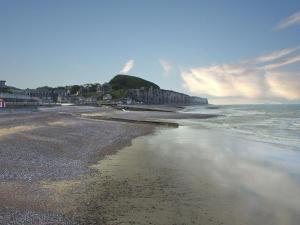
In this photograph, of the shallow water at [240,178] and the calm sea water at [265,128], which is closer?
the shallow water at [240,178]

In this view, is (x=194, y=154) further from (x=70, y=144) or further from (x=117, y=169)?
(x=70, y=144)

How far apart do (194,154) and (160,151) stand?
294cm

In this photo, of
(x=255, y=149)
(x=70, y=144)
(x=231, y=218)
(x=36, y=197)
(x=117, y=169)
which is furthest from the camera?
(x=255, y=149)

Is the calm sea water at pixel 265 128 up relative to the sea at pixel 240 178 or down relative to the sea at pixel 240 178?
down

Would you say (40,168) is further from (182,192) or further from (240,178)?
(240,178)

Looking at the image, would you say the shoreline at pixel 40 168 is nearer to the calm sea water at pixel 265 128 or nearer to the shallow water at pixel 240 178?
the shallow water at pixel 240 178

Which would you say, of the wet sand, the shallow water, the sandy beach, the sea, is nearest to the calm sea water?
the sea

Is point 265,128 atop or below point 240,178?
below

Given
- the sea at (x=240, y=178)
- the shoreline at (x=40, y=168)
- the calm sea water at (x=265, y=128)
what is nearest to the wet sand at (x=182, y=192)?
the sea at (x=240, y=178)

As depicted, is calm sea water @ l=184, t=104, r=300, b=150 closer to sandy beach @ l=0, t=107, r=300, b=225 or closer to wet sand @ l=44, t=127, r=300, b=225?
sandy beach @ l=0, t=107, r=300, b=225

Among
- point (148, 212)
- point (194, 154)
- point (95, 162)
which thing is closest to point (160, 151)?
point (194, 154)

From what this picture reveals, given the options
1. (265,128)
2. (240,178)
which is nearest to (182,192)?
(240,178)

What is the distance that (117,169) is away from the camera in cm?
1964

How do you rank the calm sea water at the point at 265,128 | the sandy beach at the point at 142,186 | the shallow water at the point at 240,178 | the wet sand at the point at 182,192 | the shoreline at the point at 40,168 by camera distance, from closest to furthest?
the shoreline at the point at 40,168 → the sandy beach at the point at 142,186 → the wet sand at the point at 182,192 → the shallow water at the point at 240,178 → the calm sea water at the point at 265,128
